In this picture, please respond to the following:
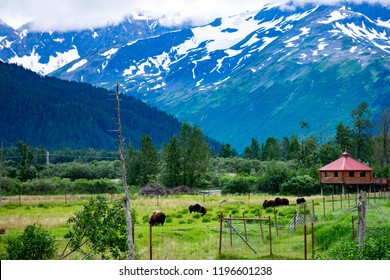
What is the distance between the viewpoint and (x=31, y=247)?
26375mm

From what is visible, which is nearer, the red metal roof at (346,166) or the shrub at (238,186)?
the red metal roof at (346,166)

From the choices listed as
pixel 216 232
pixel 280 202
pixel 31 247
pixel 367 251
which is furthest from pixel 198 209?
Answer: pixel 367 251

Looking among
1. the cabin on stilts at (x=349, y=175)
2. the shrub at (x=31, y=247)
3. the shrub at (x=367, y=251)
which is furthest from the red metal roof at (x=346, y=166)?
the shrub at (x=31, y=247)

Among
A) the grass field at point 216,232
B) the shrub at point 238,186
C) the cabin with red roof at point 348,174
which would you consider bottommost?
the grass field at point 216,232

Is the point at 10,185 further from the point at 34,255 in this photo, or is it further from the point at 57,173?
the point at 34,255

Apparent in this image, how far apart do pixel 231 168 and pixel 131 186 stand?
1436 inches

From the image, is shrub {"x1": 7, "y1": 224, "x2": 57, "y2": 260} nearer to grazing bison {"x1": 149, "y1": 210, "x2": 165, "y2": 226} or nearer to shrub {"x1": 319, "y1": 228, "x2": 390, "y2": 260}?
shrub {"x1": 319, "y1": 228, "x2": 390, "y2": 260}

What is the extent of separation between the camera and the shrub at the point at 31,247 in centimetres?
2608

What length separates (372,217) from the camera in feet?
121

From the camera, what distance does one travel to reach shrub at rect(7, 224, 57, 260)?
85.6 ft

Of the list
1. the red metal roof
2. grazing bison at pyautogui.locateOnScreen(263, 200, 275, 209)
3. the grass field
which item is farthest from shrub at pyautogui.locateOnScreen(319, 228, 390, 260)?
the red metal roof

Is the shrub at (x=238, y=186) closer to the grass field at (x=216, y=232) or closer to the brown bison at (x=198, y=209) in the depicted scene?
the grass field at (x=216, y=232)

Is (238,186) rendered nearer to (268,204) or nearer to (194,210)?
(268,204)
